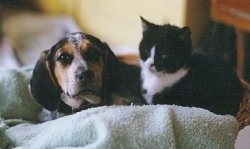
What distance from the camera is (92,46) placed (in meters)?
1.29

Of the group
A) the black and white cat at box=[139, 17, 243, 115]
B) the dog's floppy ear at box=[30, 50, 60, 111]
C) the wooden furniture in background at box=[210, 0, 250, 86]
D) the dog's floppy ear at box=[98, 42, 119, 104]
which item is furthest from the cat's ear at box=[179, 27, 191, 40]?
the wooden furniture in background at box=[210, 0, 250, 86]

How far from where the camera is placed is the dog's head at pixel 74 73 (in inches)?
49.4

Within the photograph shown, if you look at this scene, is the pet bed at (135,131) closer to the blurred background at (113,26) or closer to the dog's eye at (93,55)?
the dog's eye at (93,55)

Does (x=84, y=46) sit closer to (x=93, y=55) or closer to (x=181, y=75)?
(x=93, y=55)

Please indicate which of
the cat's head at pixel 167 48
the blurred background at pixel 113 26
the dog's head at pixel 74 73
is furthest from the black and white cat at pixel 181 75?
the blurred background at pixel 113 26

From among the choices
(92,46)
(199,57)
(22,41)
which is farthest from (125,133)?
(22,41)

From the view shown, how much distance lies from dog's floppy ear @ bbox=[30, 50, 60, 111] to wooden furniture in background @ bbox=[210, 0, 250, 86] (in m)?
0.66

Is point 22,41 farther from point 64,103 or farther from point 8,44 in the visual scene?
point 64,103

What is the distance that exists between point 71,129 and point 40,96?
256 millimetres

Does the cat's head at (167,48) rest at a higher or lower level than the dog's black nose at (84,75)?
higher

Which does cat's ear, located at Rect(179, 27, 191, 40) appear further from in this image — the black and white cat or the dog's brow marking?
the dog's brow marking

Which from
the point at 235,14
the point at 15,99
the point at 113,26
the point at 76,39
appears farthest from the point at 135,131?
the point at 113,26

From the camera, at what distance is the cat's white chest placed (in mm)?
1334

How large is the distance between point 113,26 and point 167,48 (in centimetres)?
70
